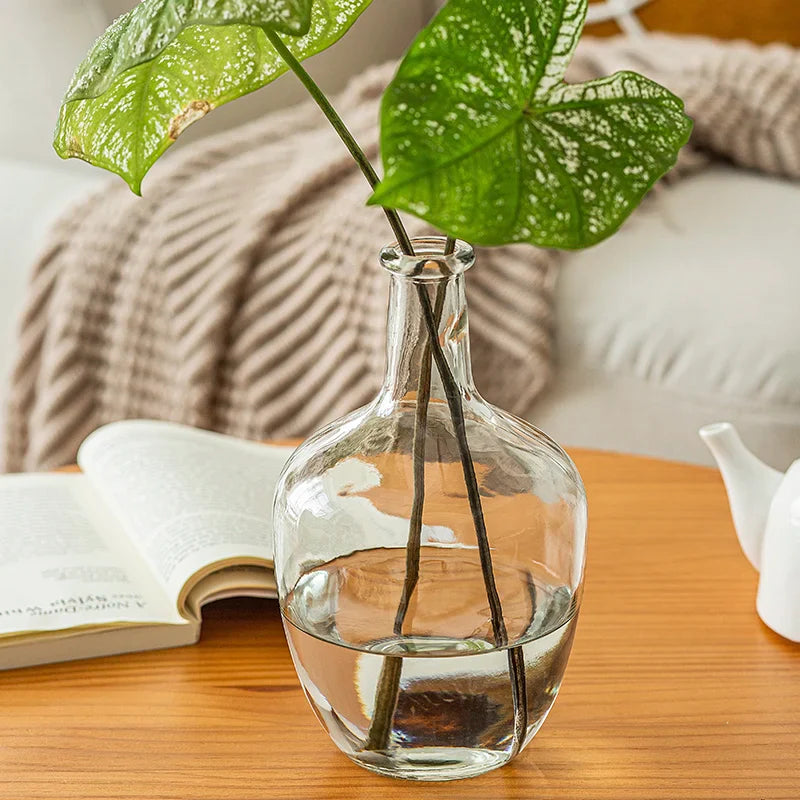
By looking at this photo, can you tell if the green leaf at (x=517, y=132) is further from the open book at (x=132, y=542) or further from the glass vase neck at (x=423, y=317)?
the open book at (x=132, y=542)

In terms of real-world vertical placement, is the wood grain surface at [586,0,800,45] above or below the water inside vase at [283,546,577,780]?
below

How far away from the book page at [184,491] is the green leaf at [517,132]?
33 cm

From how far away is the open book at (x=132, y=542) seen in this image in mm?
579

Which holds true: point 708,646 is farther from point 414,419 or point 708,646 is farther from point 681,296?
point 681,296

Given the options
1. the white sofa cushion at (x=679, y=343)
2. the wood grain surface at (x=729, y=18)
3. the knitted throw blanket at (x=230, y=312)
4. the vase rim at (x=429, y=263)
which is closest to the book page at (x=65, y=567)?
the vase rim at (x=429, y=263)

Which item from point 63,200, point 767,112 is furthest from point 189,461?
point 767,112

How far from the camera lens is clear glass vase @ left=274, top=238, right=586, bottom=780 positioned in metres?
0.45

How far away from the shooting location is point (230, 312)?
47.3 inches

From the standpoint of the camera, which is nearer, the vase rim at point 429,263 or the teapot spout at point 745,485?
the vase rim at point 429,263

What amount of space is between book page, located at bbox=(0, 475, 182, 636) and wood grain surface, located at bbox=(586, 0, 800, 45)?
1240mm

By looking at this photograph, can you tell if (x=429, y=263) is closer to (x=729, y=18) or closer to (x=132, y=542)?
(x=132, y=542)

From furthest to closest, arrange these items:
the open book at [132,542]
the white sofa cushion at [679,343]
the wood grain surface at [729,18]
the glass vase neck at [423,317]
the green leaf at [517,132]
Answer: the wood grain surface at [729,18], the white sofa cushion at [679,343], the open book at [132,542], the glass vase neck at [423,317], the green leaf at [517,132]

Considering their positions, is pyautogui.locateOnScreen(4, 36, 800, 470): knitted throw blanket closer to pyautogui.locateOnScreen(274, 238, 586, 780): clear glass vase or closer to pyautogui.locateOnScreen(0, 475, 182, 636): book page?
pyautogui.locateOnScreen(0, 475, 182, 636): book page

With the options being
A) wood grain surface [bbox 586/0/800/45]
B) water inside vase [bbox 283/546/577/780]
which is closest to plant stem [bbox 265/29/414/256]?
water inside vase [bbox 283/546/577/780]
